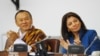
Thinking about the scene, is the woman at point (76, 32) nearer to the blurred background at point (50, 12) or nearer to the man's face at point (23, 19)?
the man's face at point (23, 19)

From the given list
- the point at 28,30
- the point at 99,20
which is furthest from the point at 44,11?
the point at 28,30

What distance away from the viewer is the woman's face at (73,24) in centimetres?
160

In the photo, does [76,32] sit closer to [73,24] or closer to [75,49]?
[73,24]

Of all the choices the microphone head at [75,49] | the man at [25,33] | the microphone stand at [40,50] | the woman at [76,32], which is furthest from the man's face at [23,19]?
the microphone head at [75,49]

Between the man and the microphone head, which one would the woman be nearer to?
the man

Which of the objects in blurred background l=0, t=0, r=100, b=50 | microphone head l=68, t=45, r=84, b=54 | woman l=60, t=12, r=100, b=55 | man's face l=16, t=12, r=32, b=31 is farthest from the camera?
blurred background l=0, t=0, r=100, b=50

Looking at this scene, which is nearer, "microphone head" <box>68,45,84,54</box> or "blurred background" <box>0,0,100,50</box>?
"microphone head" <box>68,45,84,54</box>

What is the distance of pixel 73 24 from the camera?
160 cm

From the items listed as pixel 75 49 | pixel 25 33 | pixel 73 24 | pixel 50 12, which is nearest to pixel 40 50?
pixel 75 49

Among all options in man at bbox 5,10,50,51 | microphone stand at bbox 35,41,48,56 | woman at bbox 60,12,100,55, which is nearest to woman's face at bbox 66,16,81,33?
woman at bbox 60,12,100,55

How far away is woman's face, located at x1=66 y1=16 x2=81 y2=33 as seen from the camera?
1.60 m

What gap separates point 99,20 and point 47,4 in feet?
1.97

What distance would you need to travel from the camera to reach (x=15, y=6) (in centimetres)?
276

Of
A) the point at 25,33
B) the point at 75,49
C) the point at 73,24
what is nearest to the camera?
the point at 75,49
